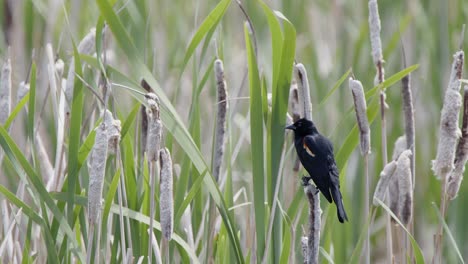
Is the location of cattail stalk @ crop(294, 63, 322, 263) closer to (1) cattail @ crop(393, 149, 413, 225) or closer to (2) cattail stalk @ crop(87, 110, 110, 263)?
(1) cattail @ crop(393, 149, 413, 225)

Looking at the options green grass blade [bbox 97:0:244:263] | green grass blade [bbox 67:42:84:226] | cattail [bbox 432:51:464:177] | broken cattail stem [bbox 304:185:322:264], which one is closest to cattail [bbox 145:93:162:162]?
green grass blade [bbox 97:0:244:263]

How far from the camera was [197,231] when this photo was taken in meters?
2.22

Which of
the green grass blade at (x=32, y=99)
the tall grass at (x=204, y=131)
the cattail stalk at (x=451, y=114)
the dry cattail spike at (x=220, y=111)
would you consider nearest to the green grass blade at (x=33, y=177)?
the tall grass at (x=204, y=131)

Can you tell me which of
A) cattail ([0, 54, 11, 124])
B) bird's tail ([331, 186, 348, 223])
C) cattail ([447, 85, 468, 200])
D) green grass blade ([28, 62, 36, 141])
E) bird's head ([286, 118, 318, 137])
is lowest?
bird's tail ([331, 186, 348, 223])

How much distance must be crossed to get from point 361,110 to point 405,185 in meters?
0.31

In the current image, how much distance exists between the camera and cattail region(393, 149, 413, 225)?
1810 mm

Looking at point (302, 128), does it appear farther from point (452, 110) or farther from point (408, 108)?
point (452, 110)

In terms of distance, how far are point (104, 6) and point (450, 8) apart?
2.11m

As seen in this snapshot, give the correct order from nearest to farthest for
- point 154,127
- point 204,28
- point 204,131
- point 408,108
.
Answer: point 154,127
point 204,28
point 408,108
point 204,131

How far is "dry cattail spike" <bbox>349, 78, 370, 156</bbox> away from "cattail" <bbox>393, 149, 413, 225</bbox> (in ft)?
0.35

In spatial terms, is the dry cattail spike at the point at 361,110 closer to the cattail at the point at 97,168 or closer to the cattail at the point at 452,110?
the cattail at the point at 452,110

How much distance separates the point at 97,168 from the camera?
1.56 metres

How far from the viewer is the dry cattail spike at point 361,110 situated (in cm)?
167

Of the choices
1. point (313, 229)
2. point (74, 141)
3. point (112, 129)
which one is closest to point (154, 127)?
point (112, 129)
